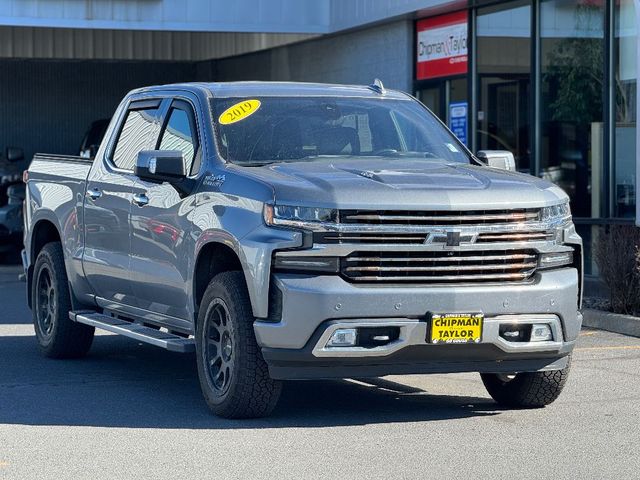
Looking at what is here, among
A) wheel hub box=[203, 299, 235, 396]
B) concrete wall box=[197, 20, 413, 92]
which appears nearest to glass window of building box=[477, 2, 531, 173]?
concrete wall box=[197, 20, 413, 92]

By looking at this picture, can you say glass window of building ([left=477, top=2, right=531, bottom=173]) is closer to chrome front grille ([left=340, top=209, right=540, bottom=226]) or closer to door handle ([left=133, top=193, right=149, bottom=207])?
door handle ([left=133, top=193, right=149, bottom=207])

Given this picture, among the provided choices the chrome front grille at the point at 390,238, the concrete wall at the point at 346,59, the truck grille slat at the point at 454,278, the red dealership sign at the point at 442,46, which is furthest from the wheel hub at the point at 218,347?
the concrete wall at the point at 346,59

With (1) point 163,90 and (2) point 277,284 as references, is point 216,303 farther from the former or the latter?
(1) point 163,90

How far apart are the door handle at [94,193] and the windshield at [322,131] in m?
1.35

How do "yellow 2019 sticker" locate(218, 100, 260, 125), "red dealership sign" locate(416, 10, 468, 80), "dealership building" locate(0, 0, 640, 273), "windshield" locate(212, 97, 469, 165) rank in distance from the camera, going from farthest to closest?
"red dealership sign" locate(416, 10, 468, 80), "dealership building" locate(0, 0, 640, 273), "yellow 2019 sticker" locate(218, 100, 260, 125), "windshield" locate(212, 97, 469, 165)

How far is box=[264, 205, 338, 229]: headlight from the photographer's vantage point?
7.52 metres

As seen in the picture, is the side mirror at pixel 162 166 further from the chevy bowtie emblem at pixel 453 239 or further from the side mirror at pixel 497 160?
the side mirror at pixel 497 160

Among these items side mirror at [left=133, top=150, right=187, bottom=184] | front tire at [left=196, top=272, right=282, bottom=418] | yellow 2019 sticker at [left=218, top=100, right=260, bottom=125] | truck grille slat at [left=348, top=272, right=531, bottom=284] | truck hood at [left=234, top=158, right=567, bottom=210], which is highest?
yellow 2019 sticker at [left=218, top=100, right=260, bottom=125]

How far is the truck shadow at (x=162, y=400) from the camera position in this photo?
8062 millimetres

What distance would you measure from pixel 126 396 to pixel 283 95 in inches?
84.3

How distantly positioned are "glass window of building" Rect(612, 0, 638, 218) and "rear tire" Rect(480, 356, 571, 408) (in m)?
7.14

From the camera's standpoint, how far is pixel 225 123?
8797 millimetres

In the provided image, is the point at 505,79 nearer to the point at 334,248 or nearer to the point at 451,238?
the point at 451,238

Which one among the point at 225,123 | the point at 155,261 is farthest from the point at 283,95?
the point at 155,261
